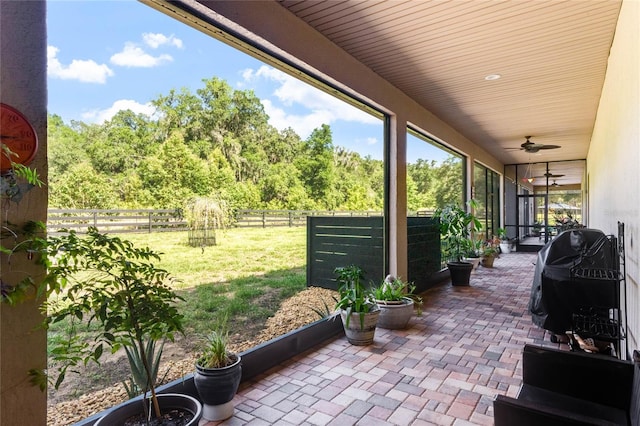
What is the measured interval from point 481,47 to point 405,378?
128 inches

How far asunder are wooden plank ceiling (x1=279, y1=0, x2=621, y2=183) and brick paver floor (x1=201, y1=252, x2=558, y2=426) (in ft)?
9.83

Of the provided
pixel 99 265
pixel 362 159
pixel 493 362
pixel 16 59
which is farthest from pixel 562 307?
pixel 16 59

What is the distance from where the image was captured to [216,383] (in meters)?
2.29

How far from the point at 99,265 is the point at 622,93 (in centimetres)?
391

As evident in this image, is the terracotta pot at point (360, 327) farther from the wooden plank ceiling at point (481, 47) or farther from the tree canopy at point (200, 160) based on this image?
the wooden plank ceiling at point (481, 47)

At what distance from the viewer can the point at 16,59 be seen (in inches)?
62.7

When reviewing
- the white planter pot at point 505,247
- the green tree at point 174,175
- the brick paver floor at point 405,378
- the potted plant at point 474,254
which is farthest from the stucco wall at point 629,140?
the white planter pot at point 505,247

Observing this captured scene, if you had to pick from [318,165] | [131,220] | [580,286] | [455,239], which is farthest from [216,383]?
[455,239]

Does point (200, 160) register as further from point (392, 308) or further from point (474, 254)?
point (474, 254)

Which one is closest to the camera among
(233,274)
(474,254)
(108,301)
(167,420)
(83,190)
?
(108,301)

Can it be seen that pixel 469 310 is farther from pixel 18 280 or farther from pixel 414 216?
pixel 18 280

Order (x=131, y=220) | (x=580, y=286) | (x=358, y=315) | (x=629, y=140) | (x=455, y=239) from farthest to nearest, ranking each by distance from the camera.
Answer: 1. (x=455, y=239)
2. (x=358, y=315)
3. (x=580, y=286)
4. (x=629, y=140)
5. (x=131, y=220)

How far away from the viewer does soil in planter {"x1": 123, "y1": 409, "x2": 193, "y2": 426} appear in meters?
1.75

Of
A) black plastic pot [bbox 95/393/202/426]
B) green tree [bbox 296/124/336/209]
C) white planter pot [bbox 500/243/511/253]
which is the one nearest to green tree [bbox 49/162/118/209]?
black plastic pot [bbox 95/393/202/426]
